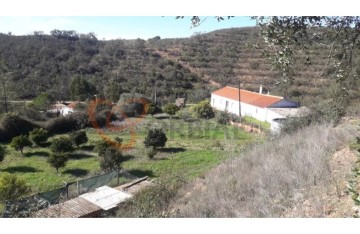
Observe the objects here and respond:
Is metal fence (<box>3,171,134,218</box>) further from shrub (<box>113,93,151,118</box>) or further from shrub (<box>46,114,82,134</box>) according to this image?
shrub (<box>113,93,151,118</box>)

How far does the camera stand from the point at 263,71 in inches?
1586

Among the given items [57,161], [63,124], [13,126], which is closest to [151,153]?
[57,161]

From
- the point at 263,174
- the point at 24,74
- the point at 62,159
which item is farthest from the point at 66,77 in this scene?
the point at 263,174

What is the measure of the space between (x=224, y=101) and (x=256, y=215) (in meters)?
28.0

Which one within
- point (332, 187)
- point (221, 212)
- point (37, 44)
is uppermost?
point (37, 44)

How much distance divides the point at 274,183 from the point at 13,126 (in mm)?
18629

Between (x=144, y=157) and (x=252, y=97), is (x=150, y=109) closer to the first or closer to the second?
(x=252, y=97)

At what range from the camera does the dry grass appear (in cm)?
386

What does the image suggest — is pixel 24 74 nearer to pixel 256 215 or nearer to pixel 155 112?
pixel 155 112

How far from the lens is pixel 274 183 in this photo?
442 cm

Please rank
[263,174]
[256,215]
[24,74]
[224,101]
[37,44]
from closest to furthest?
[256,215], [263,174], [224,101], [24,74], [37,44]

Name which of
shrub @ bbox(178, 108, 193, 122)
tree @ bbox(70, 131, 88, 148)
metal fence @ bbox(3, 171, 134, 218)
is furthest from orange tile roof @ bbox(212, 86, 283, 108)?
metal fence @ bbox(3, 171, 134, 218)

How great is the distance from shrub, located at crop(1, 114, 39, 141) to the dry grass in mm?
16401

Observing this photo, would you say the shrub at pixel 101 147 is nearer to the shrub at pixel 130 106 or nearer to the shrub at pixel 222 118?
the shrub at pixel 130 106
